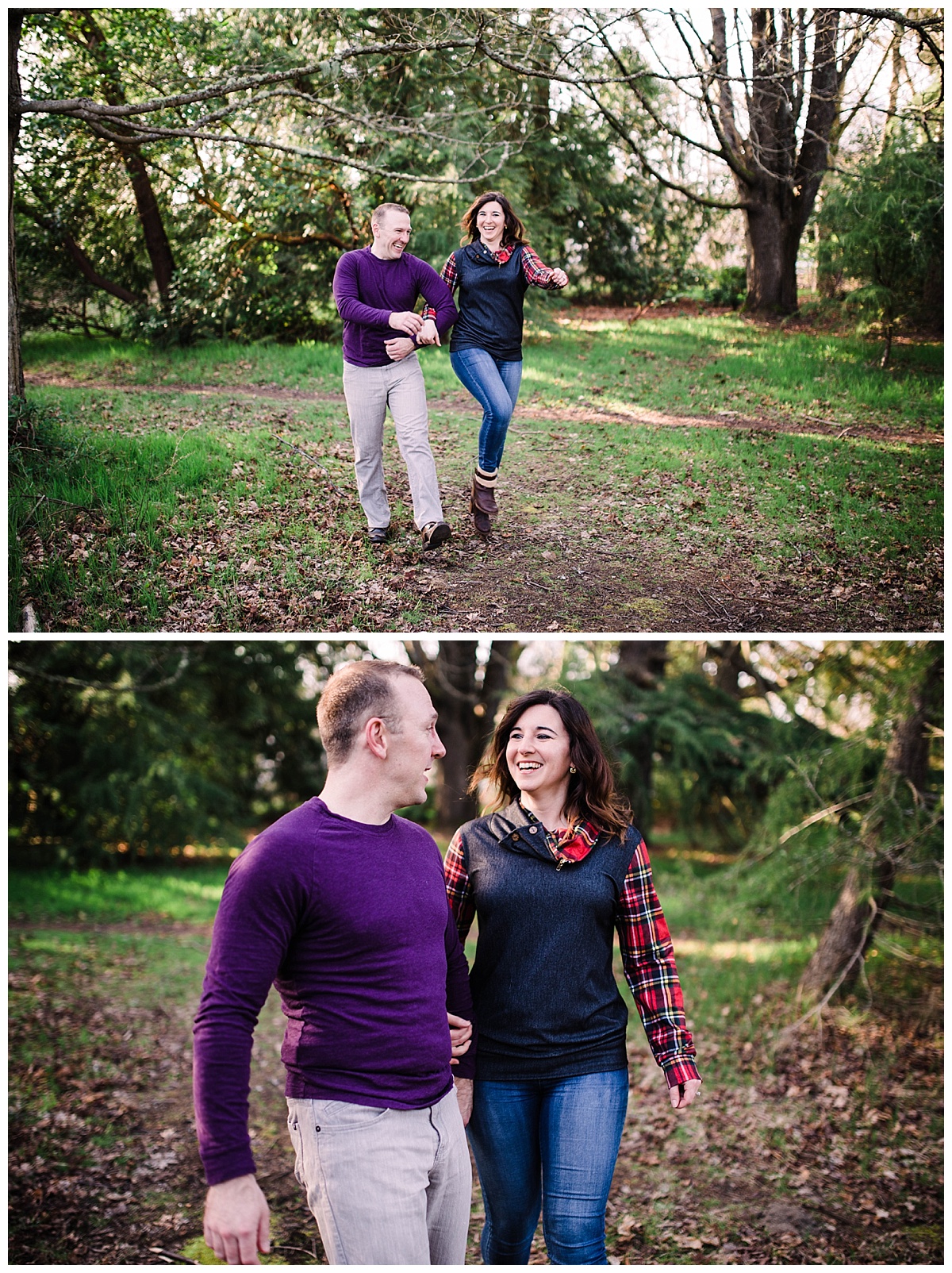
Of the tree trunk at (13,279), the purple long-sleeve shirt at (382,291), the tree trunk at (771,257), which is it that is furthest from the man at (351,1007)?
the tree trunk at (771,257)

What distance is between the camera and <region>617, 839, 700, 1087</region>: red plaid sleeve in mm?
2961

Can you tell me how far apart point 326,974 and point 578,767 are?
44.3 inches

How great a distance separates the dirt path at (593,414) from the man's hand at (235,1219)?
7868mm

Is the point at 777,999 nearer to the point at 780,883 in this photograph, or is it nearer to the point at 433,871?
the point at 780,883

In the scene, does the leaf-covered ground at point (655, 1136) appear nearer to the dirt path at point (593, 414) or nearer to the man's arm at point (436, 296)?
the man's arm at point (436, 296)

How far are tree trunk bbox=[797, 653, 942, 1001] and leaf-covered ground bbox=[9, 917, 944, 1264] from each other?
0.36 meters

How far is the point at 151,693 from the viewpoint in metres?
10.4

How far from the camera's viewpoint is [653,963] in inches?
118

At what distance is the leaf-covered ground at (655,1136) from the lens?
428cm

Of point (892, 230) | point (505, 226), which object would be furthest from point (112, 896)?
point (892, 230)

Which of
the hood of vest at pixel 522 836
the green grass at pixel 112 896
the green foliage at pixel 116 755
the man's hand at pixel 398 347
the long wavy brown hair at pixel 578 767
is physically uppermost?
the man's hand at pixel 398 347

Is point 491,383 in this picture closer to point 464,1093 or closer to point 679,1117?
point 464,1093

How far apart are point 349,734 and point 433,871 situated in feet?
1.51

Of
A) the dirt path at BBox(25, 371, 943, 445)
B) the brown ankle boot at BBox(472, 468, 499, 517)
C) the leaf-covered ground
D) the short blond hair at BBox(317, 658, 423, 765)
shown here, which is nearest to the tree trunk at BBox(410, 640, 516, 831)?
the dirt path at BBox(25, 371, 943, 445)
